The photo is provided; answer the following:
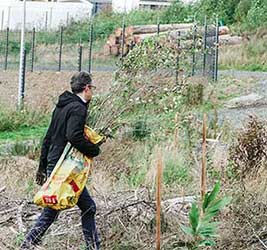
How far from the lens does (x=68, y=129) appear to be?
657 centimetres

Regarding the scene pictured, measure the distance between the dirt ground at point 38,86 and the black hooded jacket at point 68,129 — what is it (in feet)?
35.1

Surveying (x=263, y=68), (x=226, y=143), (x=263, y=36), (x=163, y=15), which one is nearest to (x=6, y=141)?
(x=226, y=143)

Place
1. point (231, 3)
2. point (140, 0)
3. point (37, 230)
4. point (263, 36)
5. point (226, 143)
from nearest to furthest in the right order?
point (37, 230) → point (226, 143) → point (263, 36) → point (231, 3) → point (140, 0)

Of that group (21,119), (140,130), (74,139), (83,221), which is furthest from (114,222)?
(21,119)

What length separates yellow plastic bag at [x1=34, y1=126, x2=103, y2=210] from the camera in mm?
6559

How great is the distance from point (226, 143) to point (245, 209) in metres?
Answer: 4.47

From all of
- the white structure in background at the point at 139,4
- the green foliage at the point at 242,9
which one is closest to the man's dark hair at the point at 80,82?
the green foliage at the point at 242,9

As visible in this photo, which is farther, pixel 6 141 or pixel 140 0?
pixel 140 0

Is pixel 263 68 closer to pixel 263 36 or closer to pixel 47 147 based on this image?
pixel 263 36

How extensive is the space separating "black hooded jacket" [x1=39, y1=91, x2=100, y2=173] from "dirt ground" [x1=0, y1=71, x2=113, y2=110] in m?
10.7

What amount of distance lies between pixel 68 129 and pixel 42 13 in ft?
146

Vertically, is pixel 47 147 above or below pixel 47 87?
above

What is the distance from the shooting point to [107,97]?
939cm

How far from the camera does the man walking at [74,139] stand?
21.5 feet
